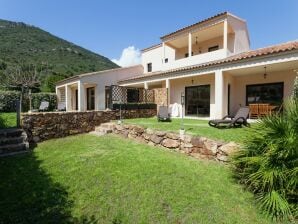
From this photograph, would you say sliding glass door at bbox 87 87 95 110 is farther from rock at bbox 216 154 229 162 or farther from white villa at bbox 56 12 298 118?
rock at bbox 216 154 229 162

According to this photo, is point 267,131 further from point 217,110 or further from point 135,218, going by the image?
point 217,110

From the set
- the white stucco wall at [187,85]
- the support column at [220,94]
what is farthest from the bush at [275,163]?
the white stucco wall at [187,85]

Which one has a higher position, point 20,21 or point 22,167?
point 20,21

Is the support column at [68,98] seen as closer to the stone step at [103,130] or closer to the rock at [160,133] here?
the stone step at [103,130]

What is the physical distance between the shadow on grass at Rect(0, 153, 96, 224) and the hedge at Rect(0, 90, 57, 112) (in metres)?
14.5

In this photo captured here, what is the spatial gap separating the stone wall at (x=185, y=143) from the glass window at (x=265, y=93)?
30.6ft

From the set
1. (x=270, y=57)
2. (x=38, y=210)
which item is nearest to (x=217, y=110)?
(x=270, y=57)

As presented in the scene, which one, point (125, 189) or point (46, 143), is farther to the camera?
point (46, 143)

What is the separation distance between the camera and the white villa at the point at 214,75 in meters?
13.3

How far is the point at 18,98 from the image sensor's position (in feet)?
70.0

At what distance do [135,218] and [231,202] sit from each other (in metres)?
2.61

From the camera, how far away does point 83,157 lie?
8812 millimetres

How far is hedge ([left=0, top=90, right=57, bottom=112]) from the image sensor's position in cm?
2005

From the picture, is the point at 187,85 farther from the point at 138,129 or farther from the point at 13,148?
the point at 13,148
